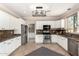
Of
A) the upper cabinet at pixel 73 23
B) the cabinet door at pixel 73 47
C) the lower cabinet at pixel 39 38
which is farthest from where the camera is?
the lower cabinet at pixel 39 38

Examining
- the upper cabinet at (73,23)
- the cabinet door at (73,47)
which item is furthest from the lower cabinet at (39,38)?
the cabinet door at (73,47)

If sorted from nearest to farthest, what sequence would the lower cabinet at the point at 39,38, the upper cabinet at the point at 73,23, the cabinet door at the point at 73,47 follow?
the cabinet door at the point at 73,47, the upper cabinet at the point at 73,23, the lower cabinet at the point at 39,38

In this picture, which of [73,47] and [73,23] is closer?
[73,47]

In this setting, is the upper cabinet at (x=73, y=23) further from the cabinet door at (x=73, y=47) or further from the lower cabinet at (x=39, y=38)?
the lower cabinet at (x=39, y=38)

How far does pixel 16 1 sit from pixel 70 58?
2.55ft

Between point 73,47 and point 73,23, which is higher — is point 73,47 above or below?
below

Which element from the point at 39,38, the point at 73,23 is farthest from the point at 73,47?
the point at 39,38

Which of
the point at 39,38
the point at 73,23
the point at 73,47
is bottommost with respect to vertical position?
the point at 39,38

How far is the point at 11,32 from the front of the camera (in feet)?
21.7

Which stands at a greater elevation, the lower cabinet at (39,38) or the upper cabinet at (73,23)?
the upper cabinet at (73,23)

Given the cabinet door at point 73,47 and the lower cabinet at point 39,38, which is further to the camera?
the lower cabinet at point 39,38

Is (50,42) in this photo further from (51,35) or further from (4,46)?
(4,46)

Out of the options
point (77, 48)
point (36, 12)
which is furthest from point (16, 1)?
point (36, 12)

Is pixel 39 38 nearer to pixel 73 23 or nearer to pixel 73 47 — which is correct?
pixel 73 23
